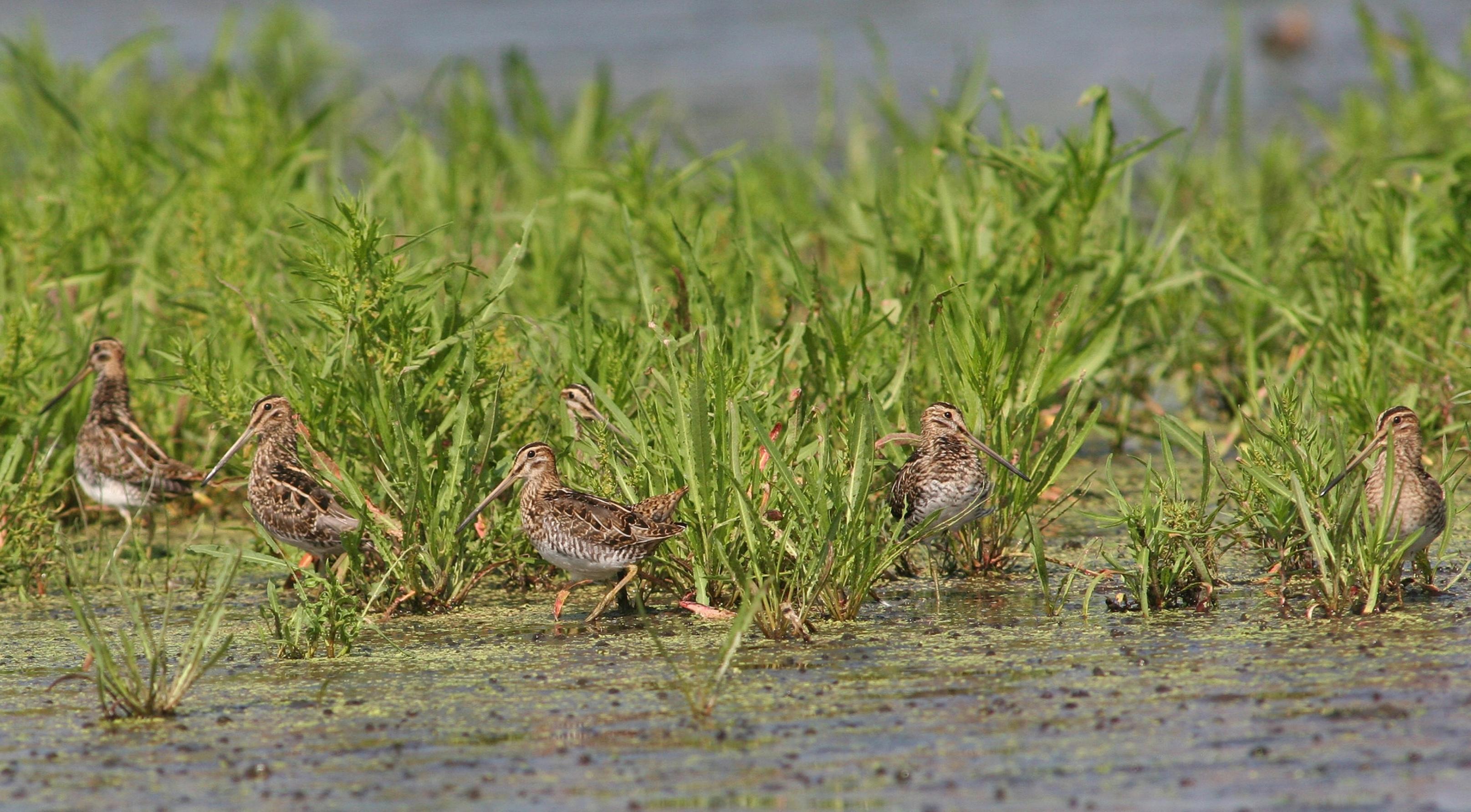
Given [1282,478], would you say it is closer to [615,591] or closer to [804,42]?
[615,591]

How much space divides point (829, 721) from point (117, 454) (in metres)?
4.25

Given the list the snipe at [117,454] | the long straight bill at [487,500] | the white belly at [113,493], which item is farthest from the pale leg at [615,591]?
the white belly at [113,493]

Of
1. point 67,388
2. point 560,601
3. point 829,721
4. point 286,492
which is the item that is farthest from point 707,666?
point 67,388

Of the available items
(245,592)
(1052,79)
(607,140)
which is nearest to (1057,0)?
(1052,79)

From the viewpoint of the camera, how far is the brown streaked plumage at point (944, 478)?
6570 millimetres

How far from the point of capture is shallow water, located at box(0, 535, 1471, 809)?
4461 mm

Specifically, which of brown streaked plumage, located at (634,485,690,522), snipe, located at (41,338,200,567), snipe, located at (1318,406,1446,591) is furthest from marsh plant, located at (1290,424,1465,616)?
snipe, located at (41,338,200,567)

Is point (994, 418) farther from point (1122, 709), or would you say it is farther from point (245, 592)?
point (245, 592)

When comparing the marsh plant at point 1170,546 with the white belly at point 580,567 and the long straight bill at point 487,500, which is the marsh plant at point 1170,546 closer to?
the white belly at point 580,567

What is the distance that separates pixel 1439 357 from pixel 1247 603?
2541 millimetres

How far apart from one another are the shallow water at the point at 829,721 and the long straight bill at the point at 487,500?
39cm

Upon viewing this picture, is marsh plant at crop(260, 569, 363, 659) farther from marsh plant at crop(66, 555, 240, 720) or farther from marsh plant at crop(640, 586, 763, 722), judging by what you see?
marsh plant at crop(640, 586, 763, 722)

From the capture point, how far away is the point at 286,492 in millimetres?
6898

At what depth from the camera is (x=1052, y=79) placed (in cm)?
2195
